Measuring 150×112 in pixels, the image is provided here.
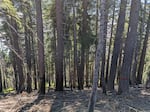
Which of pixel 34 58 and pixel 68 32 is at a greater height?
pixel 68 32

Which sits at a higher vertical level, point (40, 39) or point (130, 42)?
point (40, 39)

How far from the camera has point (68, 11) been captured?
16.3m

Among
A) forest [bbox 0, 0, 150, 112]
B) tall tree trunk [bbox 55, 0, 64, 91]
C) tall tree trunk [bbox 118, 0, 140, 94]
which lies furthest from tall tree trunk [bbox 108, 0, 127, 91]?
tall tree trunk [bbox 55, 0, 64, 91]

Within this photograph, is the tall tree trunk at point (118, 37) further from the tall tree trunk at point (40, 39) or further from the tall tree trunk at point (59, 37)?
the tall tree trunk at point (40, 39)

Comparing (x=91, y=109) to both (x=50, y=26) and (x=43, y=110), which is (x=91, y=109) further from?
(x=50, y=26)

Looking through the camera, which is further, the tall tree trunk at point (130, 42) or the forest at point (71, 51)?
the tall tree trunk at point (130, 42)

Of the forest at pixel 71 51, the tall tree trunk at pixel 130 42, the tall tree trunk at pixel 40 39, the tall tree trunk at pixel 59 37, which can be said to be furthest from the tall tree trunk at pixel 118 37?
the tall tree trunk at pixel 40 39

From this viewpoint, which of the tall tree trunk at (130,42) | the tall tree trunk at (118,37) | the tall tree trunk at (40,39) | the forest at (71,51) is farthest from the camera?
the tall tree trunk at (118,37)

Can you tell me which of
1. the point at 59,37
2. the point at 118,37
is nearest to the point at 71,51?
the point at 118,37

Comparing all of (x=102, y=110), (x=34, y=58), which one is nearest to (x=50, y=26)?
(x=34, y=58)

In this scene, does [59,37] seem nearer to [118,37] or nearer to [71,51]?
[118,37]

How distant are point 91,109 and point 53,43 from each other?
1289 cm

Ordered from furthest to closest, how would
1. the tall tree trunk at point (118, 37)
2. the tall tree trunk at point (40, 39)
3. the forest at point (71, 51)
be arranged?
the tall tree trunk at point (118, 37)
the tall tree trunk at point (40, 39)
the forest at point (71, 51)

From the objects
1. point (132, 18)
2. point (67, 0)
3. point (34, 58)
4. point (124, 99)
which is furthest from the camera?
point (34, 58)
